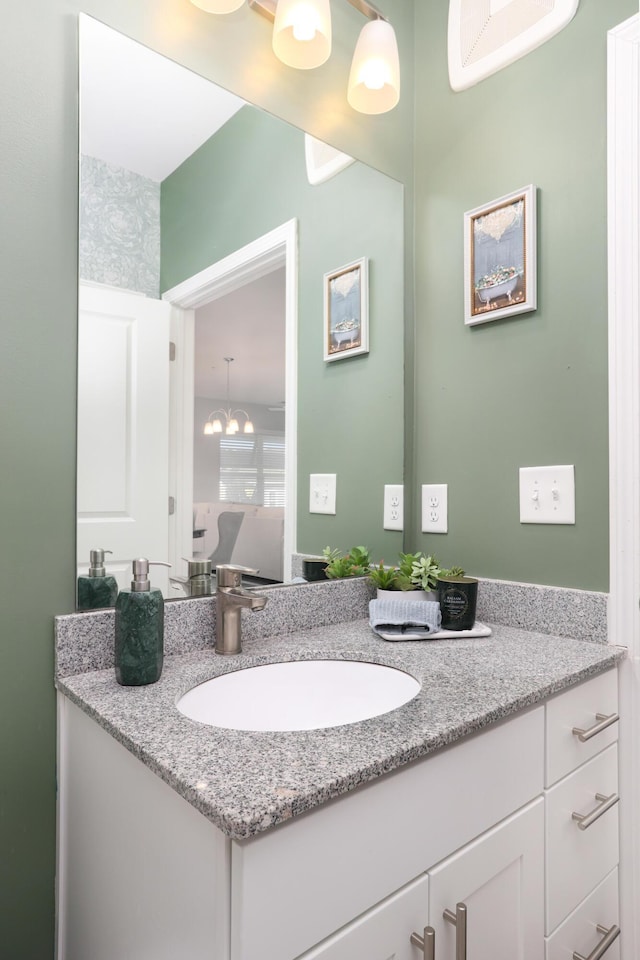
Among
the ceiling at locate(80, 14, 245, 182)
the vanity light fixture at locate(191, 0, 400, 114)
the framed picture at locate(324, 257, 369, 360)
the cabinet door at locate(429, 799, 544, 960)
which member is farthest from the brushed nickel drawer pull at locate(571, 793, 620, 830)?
the vanity light fixture at locate(191, 0, 400, 114)

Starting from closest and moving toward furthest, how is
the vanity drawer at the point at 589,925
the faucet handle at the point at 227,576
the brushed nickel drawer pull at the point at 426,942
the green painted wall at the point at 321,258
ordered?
the brushed nickel drawer pull at the point at 426,942, the vanity drawer at the point at 589,925, the faucet handle at the point at 227,576, the green painted wall at the point at 321,258

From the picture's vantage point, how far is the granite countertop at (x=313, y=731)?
601 millimetres

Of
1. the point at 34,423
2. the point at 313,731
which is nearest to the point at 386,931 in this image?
the point at 313,731

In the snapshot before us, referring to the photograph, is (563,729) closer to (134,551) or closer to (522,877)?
(522,877)

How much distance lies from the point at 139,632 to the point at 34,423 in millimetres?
384

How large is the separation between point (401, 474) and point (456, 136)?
90 cm

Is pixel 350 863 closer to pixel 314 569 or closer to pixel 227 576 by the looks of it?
pixel 227 576

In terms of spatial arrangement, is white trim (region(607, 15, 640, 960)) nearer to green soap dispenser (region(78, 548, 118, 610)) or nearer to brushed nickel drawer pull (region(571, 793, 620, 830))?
brushed nickel drawer pull (region(571, 793, 620, 830))

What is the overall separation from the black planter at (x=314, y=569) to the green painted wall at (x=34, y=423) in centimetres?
56

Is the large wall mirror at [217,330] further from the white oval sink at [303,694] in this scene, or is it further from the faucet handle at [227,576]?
the white oval sink at [303,694]

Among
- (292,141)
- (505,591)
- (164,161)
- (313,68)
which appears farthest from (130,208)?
(505,591)

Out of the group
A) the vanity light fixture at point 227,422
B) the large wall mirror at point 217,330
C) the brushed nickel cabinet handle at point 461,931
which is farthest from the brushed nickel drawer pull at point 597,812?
the vanity light fixture at point 227,422

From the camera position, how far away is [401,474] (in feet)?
5.08

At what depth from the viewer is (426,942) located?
718mm
